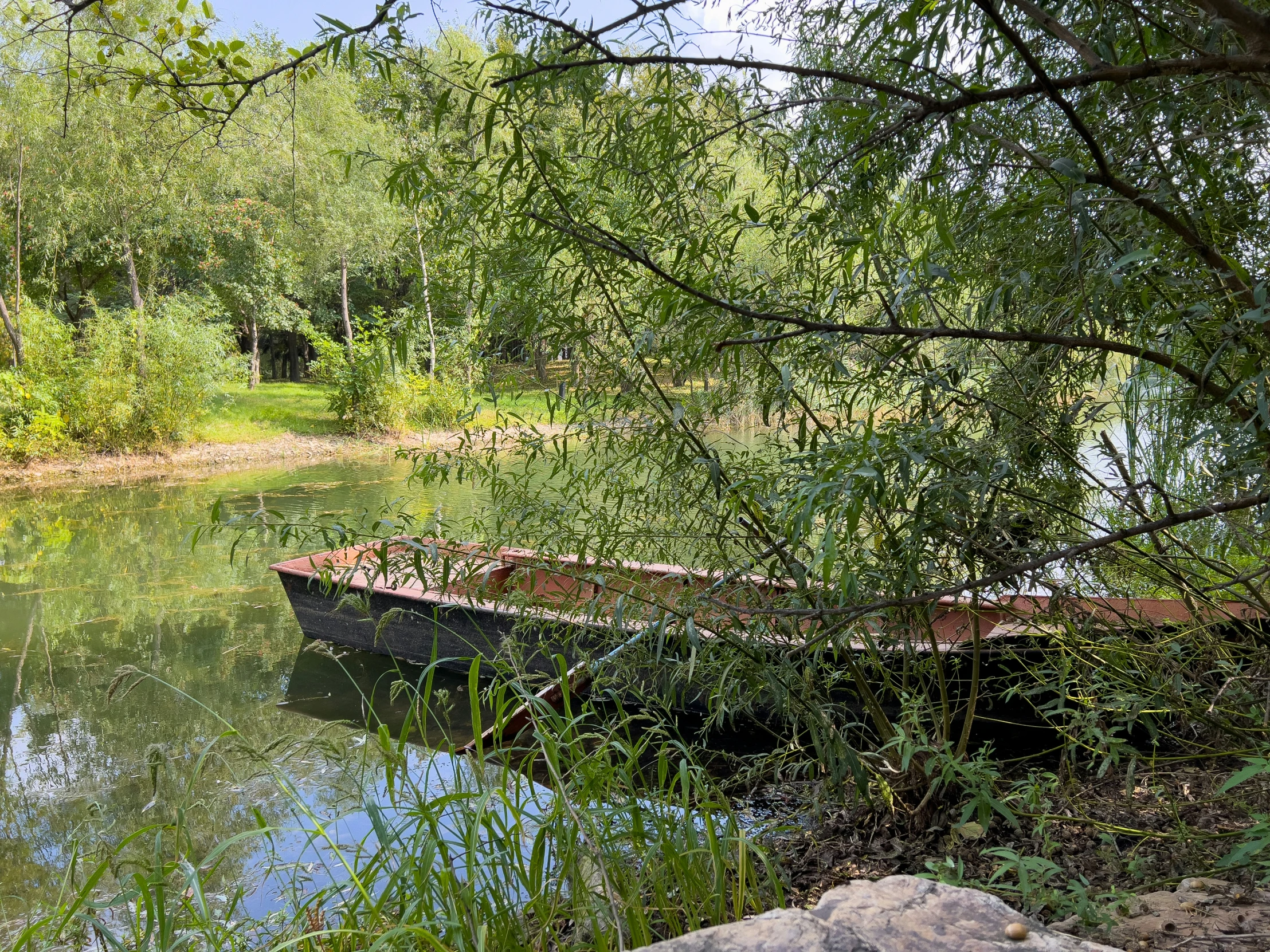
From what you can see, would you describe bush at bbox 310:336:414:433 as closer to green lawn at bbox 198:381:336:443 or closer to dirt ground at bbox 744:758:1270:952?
green lawn at bbox 198:381:336:443

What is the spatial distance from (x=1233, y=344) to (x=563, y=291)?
5.09 feet

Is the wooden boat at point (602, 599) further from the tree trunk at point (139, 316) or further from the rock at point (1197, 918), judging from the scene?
the tree trunk at point (139, 316)

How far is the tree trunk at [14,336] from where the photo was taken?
1328cm

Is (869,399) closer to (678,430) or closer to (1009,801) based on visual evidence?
(678,430)

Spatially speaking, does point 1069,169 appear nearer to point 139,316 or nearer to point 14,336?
point 139,316

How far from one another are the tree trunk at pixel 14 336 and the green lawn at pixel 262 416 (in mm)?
2571

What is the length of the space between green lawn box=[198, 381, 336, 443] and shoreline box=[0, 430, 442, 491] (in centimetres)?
28

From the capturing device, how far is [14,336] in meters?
13.5

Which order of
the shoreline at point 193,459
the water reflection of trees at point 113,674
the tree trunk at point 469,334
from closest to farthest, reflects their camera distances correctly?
the tree trunk at point 469,334
the water reflection of trees at point 113,674
the shoreline at point 193,459

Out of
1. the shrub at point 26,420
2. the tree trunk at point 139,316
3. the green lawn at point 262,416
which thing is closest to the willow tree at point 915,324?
the shrub at point 26,420

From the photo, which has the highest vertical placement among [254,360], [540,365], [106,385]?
[254,360]

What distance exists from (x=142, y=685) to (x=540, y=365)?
4.23 meters

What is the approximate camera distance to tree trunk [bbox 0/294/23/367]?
43.6ft

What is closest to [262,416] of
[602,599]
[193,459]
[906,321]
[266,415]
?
[266,415]
